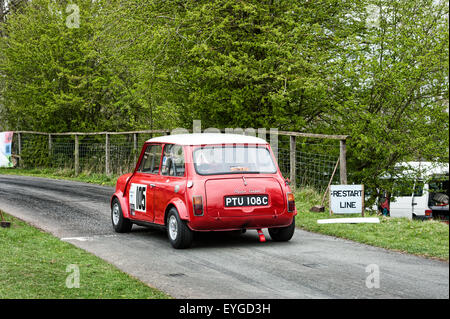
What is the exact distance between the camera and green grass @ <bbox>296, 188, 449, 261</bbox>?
933 centimetres

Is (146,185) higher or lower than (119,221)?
higher

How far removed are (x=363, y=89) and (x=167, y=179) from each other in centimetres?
974

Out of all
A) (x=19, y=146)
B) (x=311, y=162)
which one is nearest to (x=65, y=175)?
(x=19, y=146)

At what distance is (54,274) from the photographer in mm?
7676

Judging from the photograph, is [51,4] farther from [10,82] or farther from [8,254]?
[8,254]

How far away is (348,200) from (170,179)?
4.19 m

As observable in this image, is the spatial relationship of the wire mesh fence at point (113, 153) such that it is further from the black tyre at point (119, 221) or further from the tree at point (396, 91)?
the black tyre at point (119, 221)

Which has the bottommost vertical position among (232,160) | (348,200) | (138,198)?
(348,200)

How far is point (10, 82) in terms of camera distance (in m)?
31.9

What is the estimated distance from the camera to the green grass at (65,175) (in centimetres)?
2375

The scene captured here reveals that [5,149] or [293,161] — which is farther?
[5,149]

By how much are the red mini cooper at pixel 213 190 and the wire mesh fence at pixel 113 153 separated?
21.0 feet

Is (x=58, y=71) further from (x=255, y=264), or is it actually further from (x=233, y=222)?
(x=255, y=264)

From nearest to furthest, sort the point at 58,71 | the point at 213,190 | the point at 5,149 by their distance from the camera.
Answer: the point at 213,190, the point at 58,71, the point at 5,149
